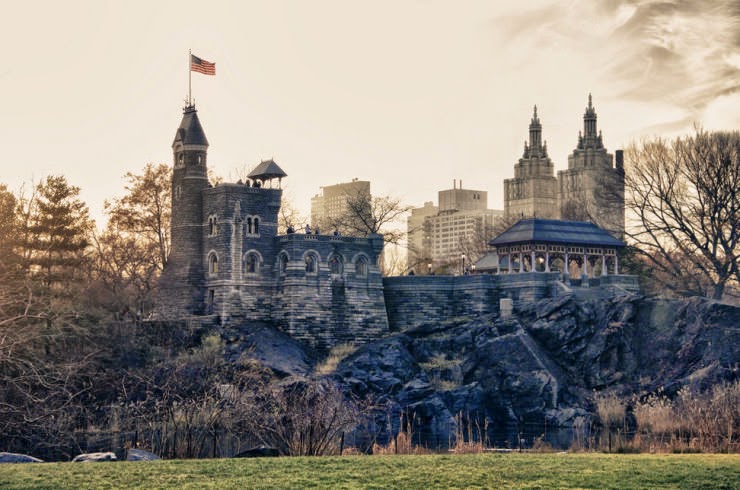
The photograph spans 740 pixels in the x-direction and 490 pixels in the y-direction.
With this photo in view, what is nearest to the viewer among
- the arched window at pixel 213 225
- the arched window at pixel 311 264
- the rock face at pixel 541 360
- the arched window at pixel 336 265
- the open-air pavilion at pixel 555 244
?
the rock face at pixel 541 360

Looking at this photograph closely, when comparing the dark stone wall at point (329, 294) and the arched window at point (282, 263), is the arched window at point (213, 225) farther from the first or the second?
the arched window at point (282, 263)

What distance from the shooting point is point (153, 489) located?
24828mm

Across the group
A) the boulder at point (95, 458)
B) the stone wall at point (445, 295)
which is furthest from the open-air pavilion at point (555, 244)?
the boulder at point (95, 458)

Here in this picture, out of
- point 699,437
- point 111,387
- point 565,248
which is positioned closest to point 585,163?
point 565,248

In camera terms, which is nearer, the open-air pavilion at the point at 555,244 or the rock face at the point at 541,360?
the rock face at the point at 541,360

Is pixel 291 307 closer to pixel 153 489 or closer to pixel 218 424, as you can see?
pixel 218 424

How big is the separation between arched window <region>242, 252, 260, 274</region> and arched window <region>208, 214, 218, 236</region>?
7.92ft

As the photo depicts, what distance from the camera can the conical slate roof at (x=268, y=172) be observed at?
71.4 meters

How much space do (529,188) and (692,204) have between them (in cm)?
11368

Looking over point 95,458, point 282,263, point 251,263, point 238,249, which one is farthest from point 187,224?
point 95,458

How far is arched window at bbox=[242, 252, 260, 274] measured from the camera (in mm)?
68162

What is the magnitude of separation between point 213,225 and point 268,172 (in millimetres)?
5386

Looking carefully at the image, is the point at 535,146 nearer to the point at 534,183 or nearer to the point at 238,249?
the point at 534,183

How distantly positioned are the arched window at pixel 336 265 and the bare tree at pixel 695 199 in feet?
67.3
